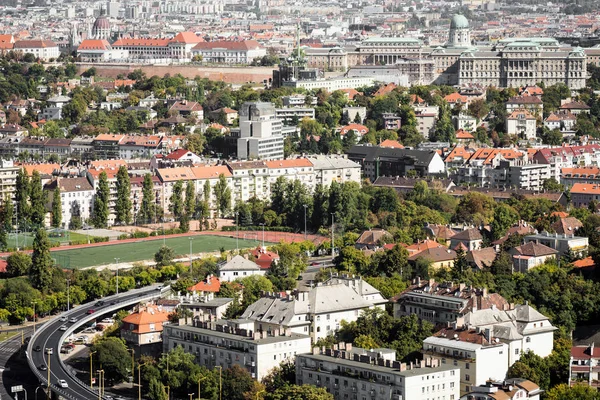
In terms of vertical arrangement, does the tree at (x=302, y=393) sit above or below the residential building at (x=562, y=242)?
above

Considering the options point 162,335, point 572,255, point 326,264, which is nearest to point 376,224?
point 326,264

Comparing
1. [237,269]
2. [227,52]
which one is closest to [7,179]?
[237,269]

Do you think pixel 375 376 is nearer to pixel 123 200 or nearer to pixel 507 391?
pixel 507 391

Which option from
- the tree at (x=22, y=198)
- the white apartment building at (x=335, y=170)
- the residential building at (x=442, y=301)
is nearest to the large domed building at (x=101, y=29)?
the white apartment building at (x=335, y=170)

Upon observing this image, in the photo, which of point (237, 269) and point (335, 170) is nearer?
point (237, 269)

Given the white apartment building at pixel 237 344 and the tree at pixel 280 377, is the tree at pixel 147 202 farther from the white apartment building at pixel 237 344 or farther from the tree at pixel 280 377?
the tree at pixel 280 377

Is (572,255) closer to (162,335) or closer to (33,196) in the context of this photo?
(162,335)

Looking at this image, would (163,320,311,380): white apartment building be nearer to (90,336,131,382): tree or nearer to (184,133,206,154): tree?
(90,336,131,382): tree
